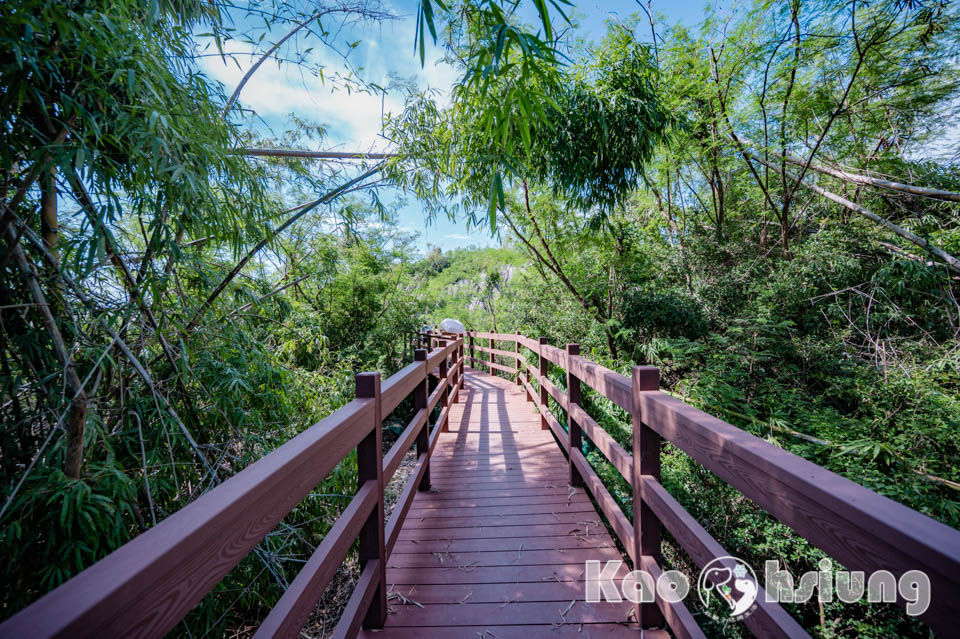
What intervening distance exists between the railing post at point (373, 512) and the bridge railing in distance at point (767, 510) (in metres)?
0.93

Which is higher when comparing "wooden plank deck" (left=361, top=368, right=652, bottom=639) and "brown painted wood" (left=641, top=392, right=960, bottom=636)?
"brown painted wood" (left=641, top=392, right=960, bottom=636)

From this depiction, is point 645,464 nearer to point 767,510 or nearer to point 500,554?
point 767,510

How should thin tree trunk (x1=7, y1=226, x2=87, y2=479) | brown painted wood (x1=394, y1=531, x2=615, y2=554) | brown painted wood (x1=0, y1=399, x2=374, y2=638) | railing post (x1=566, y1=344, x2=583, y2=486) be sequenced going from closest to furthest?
brown painted wood (x1=0, y1=399, x2=374, y2=638) < thin tree trunk (x1=7, y1=226, x2=87, y2=479) < brown painted wood (x1=394, y1=531, x2=615, y2=554) < railing post (x1=566, y1=344, x2=583, y2=486)

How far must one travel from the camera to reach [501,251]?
7871 millimetres

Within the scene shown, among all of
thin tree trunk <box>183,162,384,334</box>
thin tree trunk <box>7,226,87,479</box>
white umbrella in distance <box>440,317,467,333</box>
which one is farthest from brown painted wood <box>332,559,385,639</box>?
white umbrella in distance <box>440,317,467,333</box>

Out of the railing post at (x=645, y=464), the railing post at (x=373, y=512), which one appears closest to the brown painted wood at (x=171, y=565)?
the railing post at (x=373, y=512)

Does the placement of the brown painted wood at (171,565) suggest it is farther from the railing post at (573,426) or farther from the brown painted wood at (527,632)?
the railing post at (573,426)

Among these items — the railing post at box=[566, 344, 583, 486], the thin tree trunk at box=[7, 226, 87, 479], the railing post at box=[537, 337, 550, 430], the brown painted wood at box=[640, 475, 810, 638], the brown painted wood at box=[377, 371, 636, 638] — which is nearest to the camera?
the brown painted wood at box=[640, 475, 810, 638]

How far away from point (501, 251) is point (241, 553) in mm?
7510

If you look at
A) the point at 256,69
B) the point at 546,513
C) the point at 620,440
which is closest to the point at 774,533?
the point at 620,440

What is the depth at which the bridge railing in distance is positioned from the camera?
0.47 m

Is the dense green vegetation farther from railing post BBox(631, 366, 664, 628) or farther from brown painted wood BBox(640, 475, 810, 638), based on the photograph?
brown painted wood BBox(640, 475, 810, 638)

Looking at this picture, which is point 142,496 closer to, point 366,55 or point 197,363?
point 197,363

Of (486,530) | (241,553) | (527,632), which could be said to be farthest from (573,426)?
(241,553)
